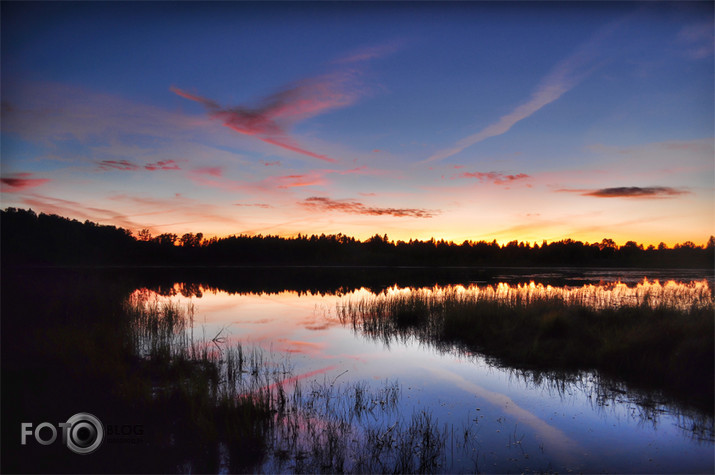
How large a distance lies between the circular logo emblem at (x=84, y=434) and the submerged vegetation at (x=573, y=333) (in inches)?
378

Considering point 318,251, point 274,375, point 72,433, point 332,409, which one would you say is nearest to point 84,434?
point 72,433

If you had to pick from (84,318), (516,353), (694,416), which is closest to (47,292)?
(84,318)

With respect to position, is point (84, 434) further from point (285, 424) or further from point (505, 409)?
point (505, 409)

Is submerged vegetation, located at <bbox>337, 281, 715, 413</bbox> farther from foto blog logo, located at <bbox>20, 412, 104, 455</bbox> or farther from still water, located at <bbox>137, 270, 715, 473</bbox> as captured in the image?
foto blog logo, located at <bbox>20, 412, 104, 455</bbox>

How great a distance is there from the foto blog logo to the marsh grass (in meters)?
0.95

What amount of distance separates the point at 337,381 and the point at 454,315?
24.5ft

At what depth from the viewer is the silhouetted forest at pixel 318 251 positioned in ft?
244

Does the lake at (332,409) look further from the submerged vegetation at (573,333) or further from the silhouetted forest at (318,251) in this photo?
the silhouetted forest at (318,251)

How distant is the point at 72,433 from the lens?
5.95 m

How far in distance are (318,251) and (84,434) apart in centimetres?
9578

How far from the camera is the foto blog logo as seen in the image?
5801 mm

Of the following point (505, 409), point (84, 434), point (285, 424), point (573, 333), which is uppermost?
point (573, 333)

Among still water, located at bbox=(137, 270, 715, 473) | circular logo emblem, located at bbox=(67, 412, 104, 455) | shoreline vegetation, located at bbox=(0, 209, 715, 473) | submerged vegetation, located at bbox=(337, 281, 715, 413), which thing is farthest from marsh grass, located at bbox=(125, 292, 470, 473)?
submerged vegetation, located at bbox=(337, 281, 715, 413)

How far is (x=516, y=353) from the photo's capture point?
11688mm
